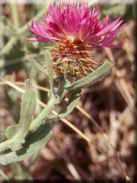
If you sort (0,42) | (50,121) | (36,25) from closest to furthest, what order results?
(36,25) < (50,121) < (0,42)

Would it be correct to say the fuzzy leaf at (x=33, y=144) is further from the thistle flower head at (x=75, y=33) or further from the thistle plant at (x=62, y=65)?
the thistle flower head at (x=75, y=33)

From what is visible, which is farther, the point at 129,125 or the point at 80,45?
the point at 129,125

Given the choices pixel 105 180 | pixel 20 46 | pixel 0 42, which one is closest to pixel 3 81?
pixel 20 46

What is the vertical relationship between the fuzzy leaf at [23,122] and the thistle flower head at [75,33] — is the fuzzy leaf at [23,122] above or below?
below

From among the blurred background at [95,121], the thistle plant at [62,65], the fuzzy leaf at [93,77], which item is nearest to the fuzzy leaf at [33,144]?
the thistle plant at [62,65]

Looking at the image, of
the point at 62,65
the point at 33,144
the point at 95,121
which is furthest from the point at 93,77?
the point at 95,121

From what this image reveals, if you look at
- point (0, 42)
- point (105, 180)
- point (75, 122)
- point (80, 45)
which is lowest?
point (105, 180)

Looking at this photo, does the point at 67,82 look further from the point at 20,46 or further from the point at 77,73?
the point at 20,46
